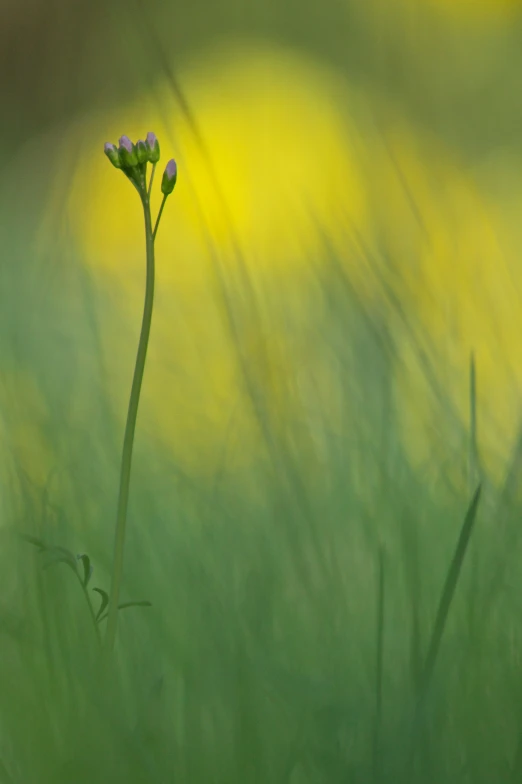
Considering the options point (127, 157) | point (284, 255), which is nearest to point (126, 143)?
point (127, 157)

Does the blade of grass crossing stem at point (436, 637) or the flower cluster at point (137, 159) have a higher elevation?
the flower cluster at point (137, 159)

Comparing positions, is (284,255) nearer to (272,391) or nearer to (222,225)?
(222,225)

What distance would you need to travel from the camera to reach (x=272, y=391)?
49cm

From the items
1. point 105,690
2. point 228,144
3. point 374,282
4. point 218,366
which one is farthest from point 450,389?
point 228,144

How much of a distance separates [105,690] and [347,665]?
3.3 inches

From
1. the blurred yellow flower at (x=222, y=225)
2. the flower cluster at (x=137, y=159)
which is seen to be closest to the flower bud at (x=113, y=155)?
the flower cluster at (x=137, y=159)

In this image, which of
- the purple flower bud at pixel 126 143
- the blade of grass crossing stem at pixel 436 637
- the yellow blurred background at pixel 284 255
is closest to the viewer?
the blade of grass crossing stem at pixel 436 637

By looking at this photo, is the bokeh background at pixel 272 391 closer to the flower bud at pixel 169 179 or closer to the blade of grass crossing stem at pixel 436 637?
the blade of grass crossing stem at pixel 436 637

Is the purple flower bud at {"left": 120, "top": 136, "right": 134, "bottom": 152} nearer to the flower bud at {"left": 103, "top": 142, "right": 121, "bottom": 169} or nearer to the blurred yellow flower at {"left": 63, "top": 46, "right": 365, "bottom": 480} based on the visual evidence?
the flower bud at {"left": 103, "top": 142, "right": 121, "bottom": 169}

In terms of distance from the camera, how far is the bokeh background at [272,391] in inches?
8.8

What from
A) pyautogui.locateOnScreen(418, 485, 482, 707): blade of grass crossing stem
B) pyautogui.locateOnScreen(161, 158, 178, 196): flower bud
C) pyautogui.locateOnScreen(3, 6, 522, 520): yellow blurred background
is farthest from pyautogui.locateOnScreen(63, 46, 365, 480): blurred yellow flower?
pyautogui.locateOnScreen(418, 485, 482, 707): blade of grass crossing stem

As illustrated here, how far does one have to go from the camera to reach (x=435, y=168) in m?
0.88

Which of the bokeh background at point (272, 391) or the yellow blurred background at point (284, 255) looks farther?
the yellow blurred background at point (284, 255)

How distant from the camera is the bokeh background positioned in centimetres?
22
